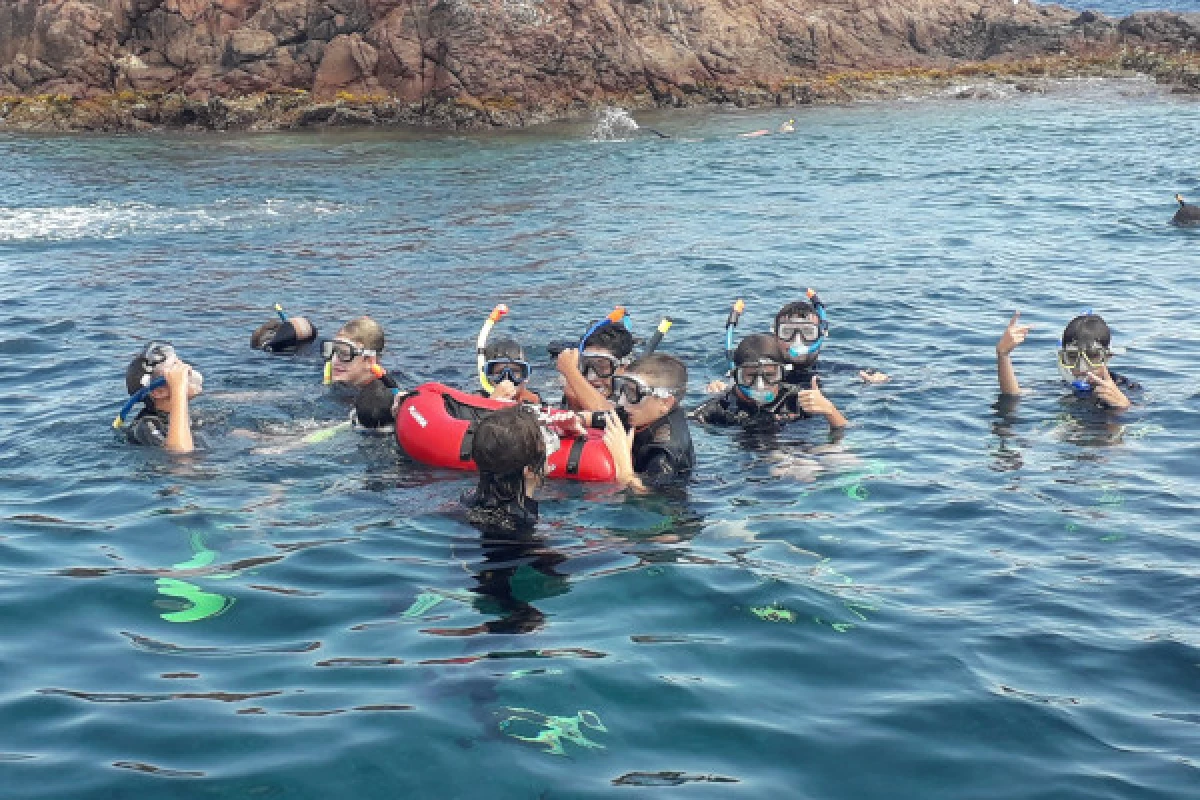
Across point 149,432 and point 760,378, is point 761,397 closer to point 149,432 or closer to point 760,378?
point 760,378

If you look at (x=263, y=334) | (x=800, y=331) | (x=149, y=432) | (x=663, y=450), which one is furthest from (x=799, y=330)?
(x=263, y=334)

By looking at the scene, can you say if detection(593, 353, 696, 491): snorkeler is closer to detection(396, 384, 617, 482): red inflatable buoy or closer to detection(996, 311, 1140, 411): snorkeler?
detection(396, 384, 617, 482): red inflatable buoy

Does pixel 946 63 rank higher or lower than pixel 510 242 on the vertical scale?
higher

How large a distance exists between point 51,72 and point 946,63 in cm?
2781

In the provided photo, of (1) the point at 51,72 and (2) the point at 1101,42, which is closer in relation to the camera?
(1) the point at 51,72

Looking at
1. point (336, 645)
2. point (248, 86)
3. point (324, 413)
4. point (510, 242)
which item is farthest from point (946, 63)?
point (336, 645)

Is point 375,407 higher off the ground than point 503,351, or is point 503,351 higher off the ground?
point 503,351

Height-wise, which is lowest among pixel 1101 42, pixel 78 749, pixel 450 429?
pixel 78 749

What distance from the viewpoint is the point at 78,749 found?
14.3 ft

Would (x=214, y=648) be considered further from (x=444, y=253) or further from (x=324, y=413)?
(x=444, y=253)

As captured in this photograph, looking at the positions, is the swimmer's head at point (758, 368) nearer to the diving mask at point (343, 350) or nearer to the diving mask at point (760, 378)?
the diving mask at point (760, 378)

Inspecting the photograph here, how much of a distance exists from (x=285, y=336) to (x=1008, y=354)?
241 inches

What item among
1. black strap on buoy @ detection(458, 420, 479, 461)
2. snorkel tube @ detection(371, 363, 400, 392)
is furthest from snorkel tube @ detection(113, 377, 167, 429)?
black strap on buoy @ detection(458, 420, 479, 461)

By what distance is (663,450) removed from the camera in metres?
7.39
